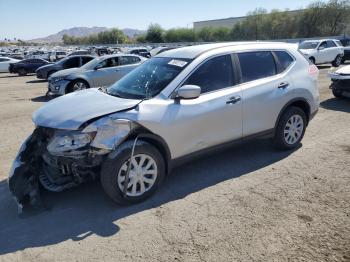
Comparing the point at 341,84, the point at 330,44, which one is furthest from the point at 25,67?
the point at 341,84

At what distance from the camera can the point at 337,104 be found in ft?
32.7

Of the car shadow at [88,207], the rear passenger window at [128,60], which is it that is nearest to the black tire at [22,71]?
the rear passenger window at [128,60]

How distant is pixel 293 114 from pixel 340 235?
2677 mm

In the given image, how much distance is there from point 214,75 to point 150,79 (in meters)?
0.89

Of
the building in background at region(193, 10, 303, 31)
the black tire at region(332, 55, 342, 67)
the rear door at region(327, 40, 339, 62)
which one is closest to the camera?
the rear door at region(327, 40, 339, 62)

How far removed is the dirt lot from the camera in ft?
11.1

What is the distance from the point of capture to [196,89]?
14.6ft

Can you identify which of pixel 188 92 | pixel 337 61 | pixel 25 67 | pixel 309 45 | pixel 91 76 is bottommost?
pixel 337 61

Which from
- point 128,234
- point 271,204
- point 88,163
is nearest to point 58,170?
point 88,163

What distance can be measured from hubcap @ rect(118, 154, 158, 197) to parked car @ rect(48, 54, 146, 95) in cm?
947

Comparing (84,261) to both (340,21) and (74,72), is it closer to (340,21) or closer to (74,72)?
(74,72)

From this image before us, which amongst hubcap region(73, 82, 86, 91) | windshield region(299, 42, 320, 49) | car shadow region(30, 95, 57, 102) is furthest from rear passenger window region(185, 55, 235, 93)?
windshield region(299, 42, 320, 49)

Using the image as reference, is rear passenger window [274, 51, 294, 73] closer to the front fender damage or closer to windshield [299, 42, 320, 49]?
the front fender damage

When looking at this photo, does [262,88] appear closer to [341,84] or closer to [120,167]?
[120,167]
